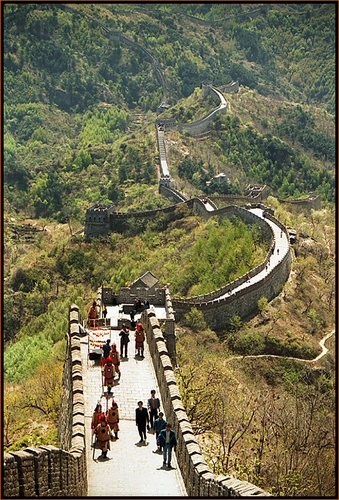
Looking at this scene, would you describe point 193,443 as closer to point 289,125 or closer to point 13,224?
point 13,224

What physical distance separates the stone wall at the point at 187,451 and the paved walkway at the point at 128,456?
41cm

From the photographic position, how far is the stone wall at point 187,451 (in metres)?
23.0

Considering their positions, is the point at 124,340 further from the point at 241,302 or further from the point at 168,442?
the point at 241,302

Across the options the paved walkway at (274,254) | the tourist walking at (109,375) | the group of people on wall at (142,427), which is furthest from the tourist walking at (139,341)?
the paved walkway at (274,254)

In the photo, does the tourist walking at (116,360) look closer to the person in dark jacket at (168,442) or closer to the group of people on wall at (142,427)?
the group of people on wall at (142,427)

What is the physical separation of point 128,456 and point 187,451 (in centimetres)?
208

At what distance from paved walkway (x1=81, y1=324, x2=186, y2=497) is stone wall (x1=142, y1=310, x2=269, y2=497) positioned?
409mm

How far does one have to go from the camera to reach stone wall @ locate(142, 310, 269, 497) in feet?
75.4

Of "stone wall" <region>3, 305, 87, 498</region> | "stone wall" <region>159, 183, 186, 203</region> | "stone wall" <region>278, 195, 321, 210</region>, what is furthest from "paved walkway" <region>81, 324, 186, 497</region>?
"stone wall" <region>159, 183, 186, 203</region>

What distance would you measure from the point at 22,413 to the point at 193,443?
17290 millimetres

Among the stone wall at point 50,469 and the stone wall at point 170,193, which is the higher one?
the stone wall at point 170,193

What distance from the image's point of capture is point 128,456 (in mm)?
28047

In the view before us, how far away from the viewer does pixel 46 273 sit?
93125mm

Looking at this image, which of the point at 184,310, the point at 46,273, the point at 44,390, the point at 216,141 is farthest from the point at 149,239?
the point at 216,141
